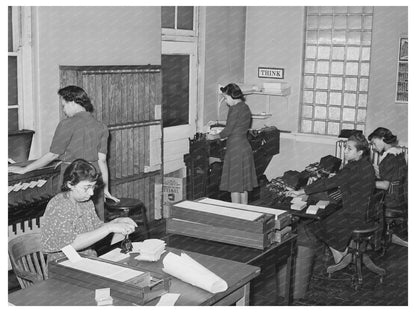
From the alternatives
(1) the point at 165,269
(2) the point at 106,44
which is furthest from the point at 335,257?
(2) the point at 106,44

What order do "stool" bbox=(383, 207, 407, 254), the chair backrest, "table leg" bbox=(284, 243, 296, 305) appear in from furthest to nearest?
"stool" bbox=(383, 207, 407, 254) < the chair backrest < "table leg" bbox=(284, 243, 296, 305)

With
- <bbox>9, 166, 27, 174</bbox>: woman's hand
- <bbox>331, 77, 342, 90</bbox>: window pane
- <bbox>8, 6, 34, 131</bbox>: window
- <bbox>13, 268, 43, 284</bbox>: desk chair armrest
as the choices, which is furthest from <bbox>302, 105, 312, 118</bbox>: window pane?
<bbox>13, 268, 43, 284</bbox>: desk chair armrest

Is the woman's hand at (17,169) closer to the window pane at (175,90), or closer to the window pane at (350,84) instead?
the window pane at (175,90)

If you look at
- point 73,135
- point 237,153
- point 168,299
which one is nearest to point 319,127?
point 237,153

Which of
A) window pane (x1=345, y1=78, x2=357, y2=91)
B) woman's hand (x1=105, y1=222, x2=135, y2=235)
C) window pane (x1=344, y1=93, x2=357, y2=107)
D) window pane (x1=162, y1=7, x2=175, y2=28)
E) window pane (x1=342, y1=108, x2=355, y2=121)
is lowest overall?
woman's hand (x1=105, y1=222, x2=135, y2=235)

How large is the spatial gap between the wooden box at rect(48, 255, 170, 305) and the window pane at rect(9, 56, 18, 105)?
298 cm

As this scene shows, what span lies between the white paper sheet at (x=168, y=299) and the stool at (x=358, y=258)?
112 inches

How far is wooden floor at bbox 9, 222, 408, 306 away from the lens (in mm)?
5335

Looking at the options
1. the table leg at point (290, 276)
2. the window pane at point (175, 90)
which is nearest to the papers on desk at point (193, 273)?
the table leg at point (290, 276)

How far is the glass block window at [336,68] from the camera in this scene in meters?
9.08

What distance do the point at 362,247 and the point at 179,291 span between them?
300 cm

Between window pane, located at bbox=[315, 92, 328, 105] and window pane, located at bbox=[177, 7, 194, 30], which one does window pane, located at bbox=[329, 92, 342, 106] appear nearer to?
window pane, located at bbox=[315, 92, 328, 105]

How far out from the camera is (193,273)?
3.44m

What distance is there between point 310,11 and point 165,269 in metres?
6.61
